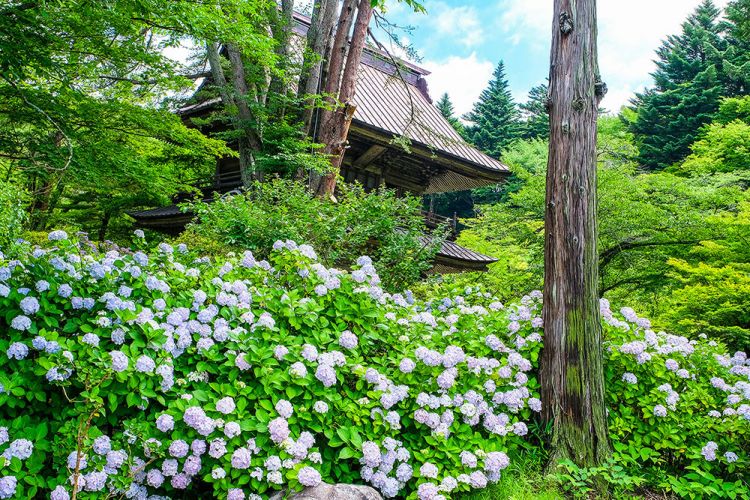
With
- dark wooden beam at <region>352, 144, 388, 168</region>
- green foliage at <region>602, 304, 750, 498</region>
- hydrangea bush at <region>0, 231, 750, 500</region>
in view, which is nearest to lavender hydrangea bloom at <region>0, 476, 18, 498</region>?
hydrangea bush at <region>0, 231, 750, 500</region>

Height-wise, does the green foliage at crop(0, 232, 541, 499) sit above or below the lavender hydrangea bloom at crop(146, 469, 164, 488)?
above

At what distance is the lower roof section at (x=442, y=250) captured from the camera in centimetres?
1135

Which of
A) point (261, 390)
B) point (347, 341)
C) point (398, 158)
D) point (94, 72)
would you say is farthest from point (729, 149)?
point (261, 390)

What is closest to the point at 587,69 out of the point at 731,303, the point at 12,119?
the point at 731,303

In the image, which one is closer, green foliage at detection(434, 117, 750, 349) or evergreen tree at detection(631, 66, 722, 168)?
green foliage at detection(434, 117, 750, 349)

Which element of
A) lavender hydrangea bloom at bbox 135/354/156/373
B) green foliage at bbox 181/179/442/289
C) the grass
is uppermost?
green foliage at bbox 181/179/442/289

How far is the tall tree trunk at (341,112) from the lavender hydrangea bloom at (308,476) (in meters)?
6.79

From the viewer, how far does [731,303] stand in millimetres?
6578

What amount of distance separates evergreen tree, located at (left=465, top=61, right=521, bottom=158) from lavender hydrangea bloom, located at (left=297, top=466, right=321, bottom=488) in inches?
1186

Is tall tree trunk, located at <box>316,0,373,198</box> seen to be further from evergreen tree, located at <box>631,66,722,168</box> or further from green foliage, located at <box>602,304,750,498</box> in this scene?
evergreen tree, located at <box>631,66,722,168</box>

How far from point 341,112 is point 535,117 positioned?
90.1 feet

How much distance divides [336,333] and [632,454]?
228 centimetres

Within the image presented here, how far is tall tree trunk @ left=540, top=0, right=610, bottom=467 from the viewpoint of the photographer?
3.78 m

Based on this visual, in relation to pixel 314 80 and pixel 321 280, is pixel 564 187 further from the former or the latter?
pixel 314 80
